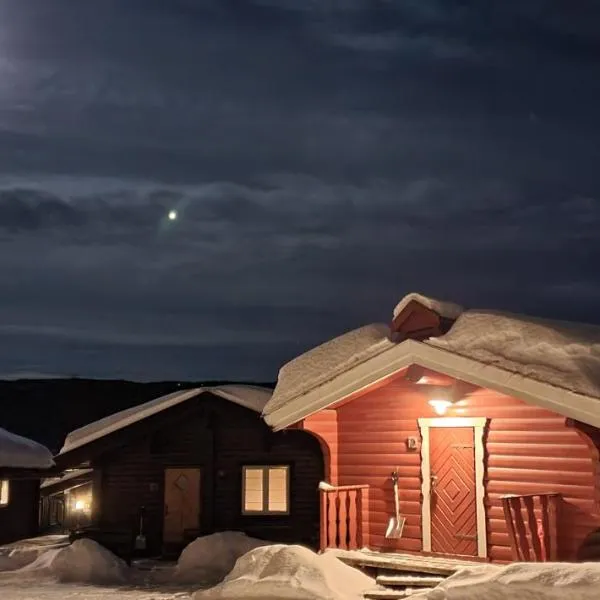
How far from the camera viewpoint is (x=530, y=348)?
11039 millimetres

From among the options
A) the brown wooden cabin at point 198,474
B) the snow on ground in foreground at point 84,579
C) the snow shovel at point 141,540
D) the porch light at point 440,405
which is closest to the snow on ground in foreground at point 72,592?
the snow on ground in foreground at point 84,579

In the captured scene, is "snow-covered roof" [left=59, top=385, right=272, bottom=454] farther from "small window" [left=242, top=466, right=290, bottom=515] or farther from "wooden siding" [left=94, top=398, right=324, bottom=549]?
"small window" [left=242, top=466, right=290, bottom=515]

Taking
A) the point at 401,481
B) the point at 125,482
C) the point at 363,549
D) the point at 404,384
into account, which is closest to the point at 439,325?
the point at 404,384

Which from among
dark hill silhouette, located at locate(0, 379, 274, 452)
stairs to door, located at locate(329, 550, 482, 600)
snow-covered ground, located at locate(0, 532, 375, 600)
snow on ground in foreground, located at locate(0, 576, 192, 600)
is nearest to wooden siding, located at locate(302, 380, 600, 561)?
stairs to door, located at locate(329, 550, 482, 600)

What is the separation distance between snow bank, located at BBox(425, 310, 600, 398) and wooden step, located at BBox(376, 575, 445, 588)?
3099 mm

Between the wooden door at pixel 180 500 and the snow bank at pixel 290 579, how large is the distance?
31.4 feet

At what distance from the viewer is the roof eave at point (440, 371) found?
9984 millimetres

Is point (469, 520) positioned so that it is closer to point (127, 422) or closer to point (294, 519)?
point (294, 519)

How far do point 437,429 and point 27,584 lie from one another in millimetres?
9056

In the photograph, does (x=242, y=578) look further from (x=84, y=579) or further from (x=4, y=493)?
(x=4, y=493)

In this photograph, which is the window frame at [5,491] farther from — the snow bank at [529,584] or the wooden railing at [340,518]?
the snow bank at [529,584]

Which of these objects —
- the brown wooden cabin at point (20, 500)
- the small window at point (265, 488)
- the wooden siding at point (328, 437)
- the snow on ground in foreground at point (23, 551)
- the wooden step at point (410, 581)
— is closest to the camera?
the wooden step at point (410, 581)

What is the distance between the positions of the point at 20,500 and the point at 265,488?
9.44 m

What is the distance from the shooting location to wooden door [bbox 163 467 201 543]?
70.4 ft
